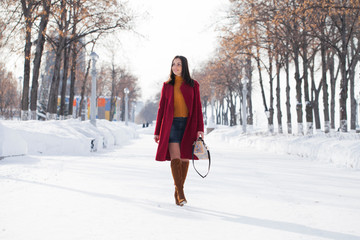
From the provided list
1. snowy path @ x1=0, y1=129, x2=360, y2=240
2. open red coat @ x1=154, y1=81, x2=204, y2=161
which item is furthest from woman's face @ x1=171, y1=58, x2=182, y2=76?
snowy path @ x1=0, y1=129, x2=360, y2=240

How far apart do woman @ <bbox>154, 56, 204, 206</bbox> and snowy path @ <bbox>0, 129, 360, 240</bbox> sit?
0.52 m

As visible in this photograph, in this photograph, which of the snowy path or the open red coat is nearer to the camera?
the snowy path

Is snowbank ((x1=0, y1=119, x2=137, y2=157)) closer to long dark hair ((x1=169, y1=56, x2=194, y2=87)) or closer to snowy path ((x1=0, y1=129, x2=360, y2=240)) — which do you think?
snowy path ((x1=0, y1=129, x2=360, y2=240))

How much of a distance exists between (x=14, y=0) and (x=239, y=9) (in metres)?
10.5

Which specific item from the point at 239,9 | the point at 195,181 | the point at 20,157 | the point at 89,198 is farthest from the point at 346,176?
the point at 239,9

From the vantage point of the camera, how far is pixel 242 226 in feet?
12.7

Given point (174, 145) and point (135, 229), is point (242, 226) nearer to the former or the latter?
point (135, 229)

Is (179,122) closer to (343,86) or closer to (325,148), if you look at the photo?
(325,148)

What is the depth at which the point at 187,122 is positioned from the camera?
16.1 ft

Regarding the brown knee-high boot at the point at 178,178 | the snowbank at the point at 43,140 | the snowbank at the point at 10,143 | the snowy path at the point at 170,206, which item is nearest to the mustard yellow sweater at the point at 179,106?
the brown knee-high boot at the point at 178,178

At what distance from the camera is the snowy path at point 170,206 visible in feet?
11.9

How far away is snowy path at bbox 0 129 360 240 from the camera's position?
362 cm

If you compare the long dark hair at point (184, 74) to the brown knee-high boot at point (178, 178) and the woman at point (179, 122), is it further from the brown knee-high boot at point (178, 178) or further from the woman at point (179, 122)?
the brown knee-high boot at point (178, 178)

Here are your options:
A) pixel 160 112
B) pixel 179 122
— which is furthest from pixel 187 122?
pixel 160 112
